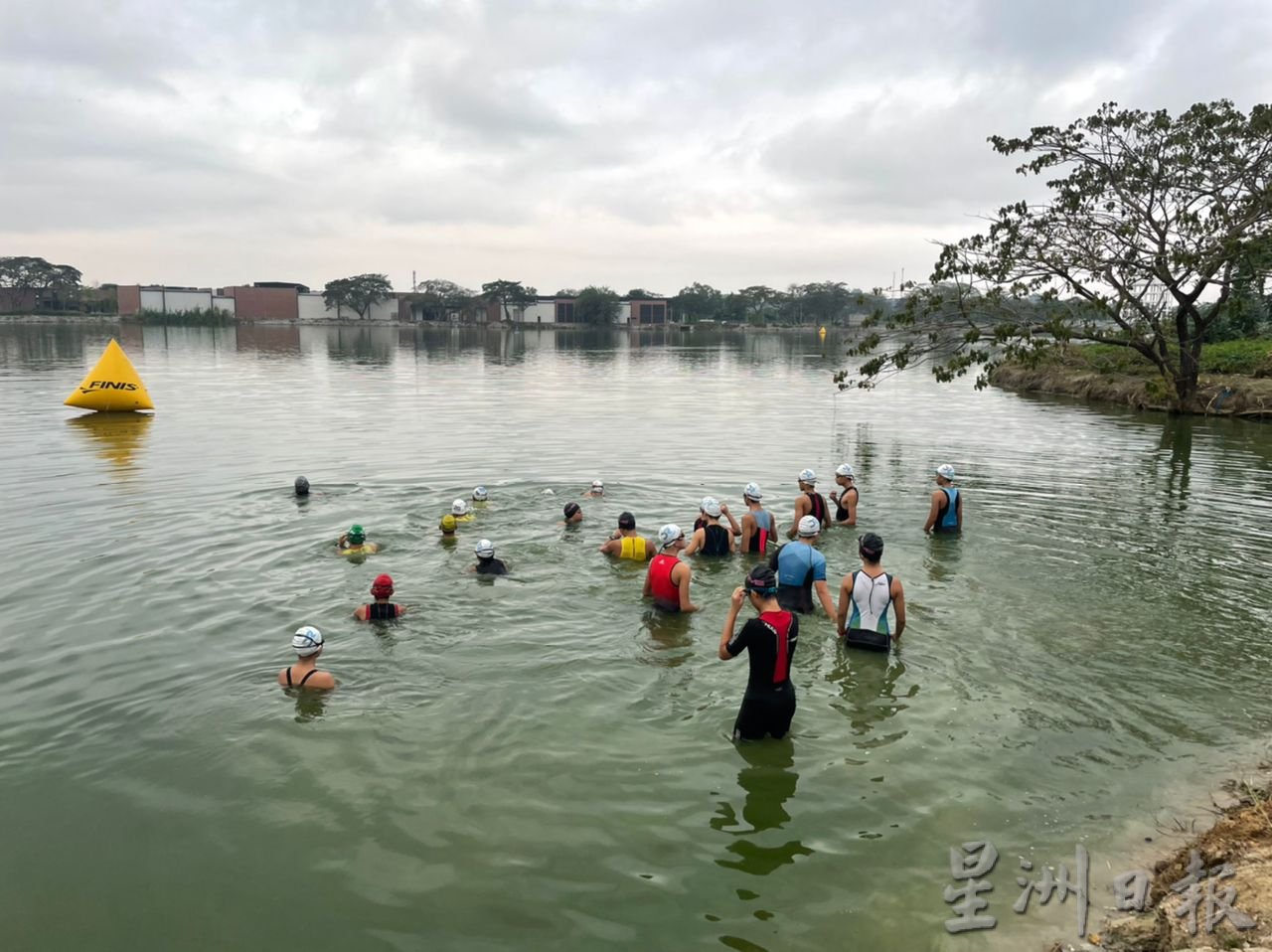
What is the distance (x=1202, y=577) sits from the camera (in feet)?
43.8

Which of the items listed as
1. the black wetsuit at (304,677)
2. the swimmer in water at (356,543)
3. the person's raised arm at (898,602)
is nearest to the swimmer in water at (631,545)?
the swimmer in water at (356,543)

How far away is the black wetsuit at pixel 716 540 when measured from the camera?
13875mm

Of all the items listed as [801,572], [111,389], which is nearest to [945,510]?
[801,572]

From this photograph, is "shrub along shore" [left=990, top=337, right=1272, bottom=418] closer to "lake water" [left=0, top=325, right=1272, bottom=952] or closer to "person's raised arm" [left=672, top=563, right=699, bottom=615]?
"lake water" [left=0, top=325, right=1272, bottom=952]

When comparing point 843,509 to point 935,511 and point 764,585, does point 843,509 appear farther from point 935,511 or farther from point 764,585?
point 764,585

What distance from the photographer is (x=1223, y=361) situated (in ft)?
121

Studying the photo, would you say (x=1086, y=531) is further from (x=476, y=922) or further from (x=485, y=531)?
(x=476, y=922)

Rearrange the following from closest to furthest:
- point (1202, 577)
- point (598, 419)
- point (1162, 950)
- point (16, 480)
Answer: point (1162, 950) → point (1202, 577) → point (16, 480) → point (598, 419)

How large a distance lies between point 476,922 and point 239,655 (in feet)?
19.1

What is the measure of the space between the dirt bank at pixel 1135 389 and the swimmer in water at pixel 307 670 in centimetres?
3227

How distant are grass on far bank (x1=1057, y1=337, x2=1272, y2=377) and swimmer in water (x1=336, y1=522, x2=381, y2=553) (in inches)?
1215

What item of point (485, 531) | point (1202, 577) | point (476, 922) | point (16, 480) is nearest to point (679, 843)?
point (476, 922)

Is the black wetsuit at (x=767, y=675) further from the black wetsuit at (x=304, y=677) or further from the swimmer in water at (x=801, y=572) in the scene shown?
the black wetsuit at (x=304, y=677)

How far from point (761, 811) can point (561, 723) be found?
7.88 ft
